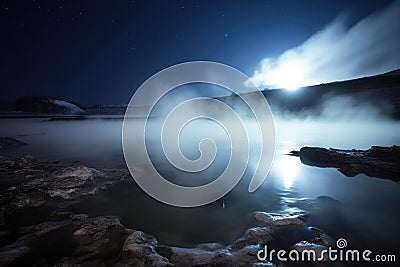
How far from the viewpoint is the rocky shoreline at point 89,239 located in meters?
4.77

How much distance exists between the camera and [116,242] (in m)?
5.41

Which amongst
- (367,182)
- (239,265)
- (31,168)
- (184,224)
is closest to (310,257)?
(239,265)

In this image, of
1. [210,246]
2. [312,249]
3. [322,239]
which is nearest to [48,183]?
[210,246]

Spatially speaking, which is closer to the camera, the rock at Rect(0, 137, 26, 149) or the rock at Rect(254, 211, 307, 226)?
the rock at Rect(254, 211, 307, 226)

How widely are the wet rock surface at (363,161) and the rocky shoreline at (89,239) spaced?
6959mm

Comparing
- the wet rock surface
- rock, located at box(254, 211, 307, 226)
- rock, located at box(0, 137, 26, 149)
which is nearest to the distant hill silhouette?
the wet rock surface

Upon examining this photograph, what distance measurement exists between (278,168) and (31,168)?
1474 centimetres

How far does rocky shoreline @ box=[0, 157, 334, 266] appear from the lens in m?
4.77

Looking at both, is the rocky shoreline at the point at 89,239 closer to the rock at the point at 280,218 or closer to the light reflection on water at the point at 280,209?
the rock at the point at 280,218

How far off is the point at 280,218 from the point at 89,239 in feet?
18.2

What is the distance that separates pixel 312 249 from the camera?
5.27 m

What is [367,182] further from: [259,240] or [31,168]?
[31,168]

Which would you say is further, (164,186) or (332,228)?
(164,186)

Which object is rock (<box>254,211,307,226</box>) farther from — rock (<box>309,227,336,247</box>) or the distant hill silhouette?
the distant hill silhouette
